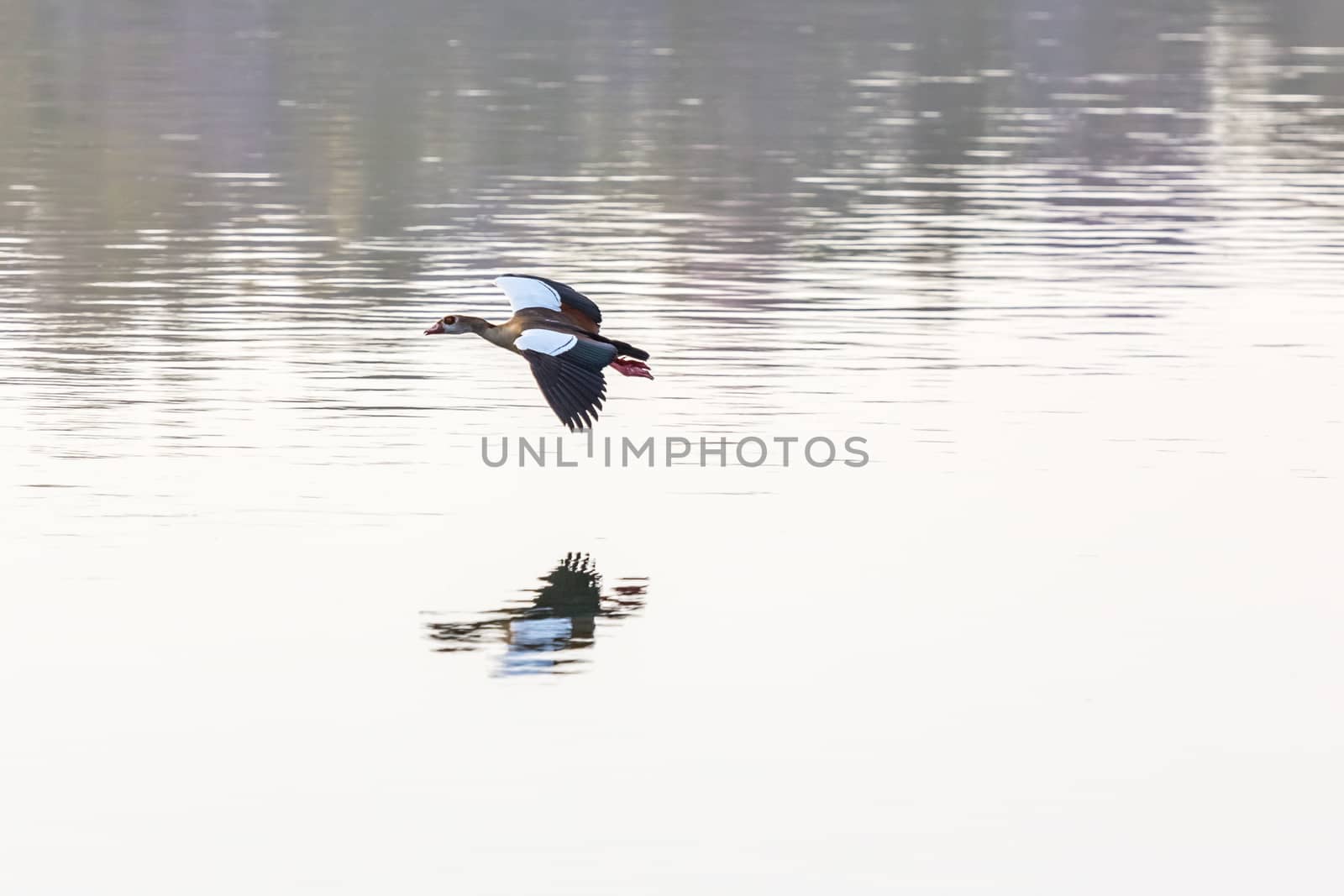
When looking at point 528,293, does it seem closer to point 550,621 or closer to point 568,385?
point 568,385

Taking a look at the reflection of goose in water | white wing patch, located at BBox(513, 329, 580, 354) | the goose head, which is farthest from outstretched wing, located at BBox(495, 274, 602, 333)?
the reflection of goose in water

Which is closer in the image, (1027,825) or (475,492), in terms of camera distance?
(1027,825)

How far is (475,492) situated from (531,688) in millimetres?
4345

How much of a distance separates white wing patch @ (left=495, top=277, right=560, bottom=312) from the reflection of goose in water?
269cm

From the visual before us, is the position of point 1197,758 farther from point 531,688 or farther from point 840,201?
point 840,201

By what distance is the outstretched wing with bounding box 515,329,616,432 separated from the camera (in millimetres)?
14344

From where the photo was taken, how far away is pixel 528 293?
16.2 m

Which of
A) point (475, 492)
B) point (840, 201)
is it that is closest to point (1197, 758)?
point (475, 492)

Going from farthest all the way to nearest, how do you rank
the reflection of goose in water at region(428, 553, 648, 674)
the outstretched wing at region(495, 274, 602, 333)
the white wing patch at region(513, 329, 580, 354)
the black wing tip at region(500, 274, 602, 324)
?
the black wing tip at region(500, 274, 602, 324) → the outstretched wing at region(495, 274, 602, 333) → the white wing patch at region(513, 329, 580, 354) → the reflection of goose in water at region(428, 553, 648, 674)

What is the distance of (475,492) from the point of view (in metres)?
15.8

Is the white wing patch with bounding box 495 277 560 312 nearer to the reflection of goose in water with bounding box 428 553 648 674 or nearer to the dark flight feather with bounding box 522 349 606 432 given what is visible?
the dark flight feather with bounding box 522 349 606 432

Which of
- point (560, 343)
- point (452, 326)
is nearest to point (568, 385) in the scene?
point (560, 343)

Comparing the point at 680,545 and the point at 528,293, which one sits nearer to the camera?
the point at 680,545

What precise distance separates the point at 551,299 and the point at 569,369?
63.1 inches
